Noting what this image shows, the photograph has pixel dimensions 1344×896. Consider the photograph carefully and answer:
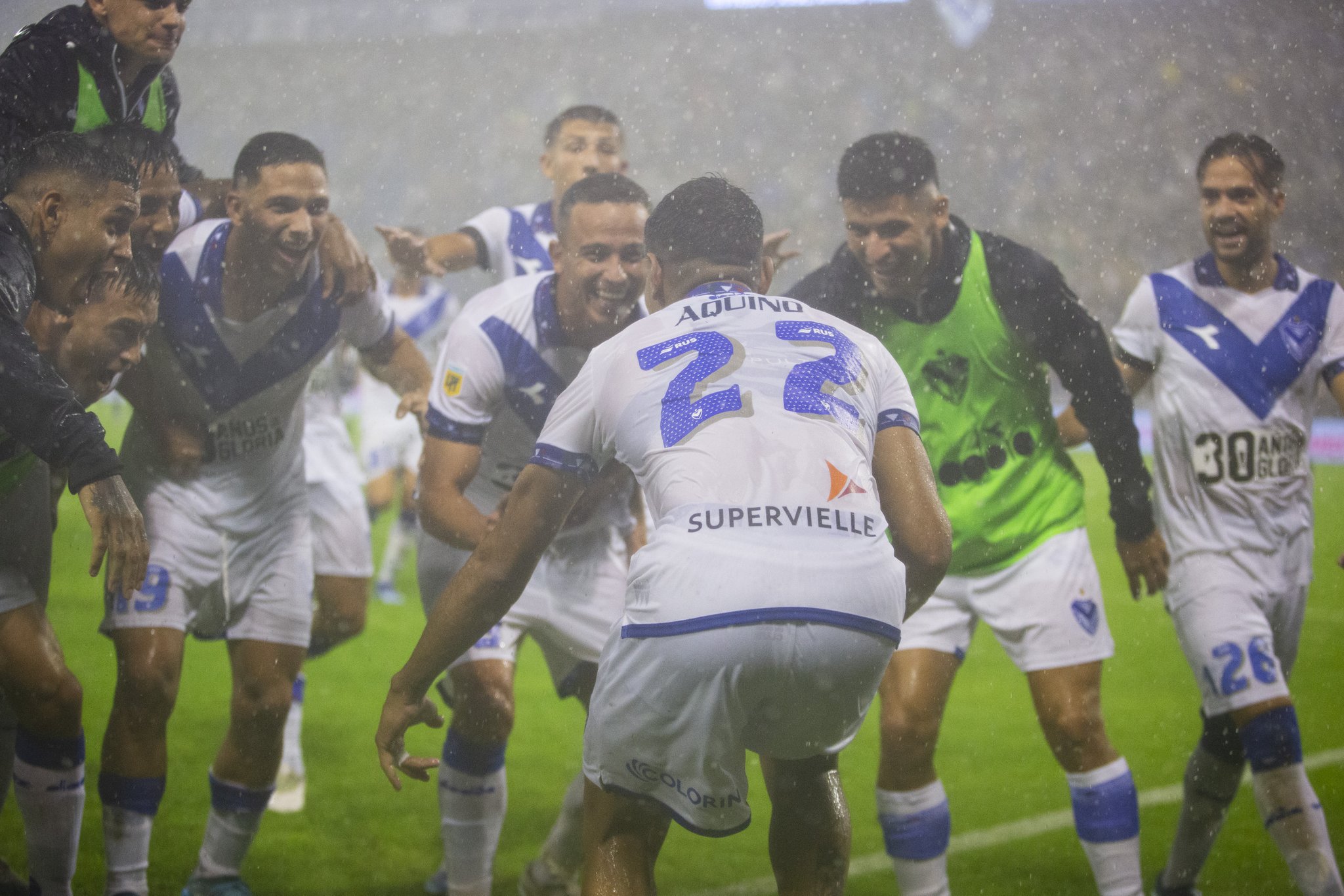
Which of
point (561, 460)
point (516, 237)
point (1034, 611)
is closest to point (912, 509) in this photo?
point (561, 460)

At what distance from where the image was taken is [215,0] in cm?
1474

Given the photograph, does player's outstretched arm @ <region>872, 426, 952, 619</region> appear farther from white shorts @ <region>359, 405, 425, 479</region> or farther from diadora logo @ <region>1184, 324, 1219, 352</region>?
white shorts @ <region>359, 405, 425, 479</region>

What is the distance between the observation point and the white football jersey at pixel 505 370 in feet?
10.0

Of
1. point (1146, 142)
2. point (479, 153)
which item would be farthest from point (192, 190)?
point (479, 153)

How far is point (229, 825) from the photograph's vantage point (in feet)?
10.3

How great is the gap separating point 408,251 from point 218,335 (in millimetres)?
654

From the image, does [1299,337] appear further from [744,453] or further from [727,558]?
[727,558]

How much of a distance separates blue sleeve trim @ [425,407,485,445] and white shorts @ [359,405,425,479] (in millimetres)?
5027

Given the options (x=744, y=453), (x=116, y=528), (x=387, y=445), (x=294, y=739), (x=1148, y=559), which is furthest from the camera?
(x=387, y=445)

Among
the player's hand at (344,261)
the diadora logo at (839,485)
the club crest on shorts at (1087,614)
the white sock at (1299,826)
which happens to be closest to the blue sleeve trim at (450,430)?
the player's hand at (344,261)

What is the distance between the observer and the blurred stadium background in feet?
17.7

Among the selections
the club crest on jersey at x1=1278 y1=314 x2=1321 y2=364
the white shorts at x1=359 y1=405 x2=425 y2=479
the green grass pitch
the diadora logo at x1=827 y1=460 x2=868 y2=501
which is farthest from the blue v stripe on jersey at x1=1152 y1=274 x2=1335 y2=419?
the white shorts at x1=359 y1=405 x2=425 y2=479

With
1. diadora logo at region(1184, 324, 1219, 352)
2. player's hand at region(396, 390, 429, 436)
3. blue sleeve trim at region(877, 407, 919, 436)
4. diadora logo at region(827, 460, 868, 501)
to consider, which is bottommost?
player's hand at region(396, 390, 429, 436)

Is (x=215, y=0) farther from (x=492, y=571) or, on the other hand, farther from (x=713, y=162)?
(x=492, y=571)
